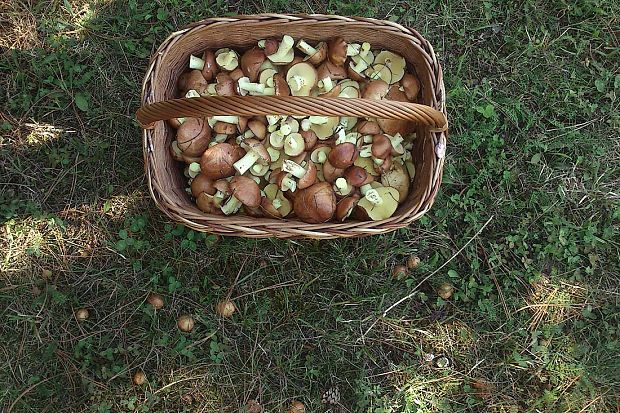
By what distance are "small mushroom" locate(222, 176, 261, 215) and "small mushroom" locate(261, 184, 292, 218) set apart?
51 millimetres

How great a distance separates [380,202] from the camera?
2.82m

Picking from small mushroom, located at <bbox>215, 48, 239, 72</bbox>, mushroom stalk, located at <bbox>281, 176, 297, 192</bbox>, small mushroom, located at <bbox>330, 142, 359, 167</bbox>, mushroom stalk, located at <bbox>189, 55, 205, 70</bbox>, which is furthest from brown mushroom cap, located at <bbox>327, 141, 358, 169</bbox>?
mushroom stalk, located at <bbox>189, 55, 205, 70</bbox>

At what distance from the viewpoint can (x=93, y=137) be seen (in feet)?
11.1

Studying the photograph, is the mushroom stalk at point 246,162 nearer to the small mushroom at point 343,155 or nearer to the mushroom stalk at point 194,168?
the mushroom stalk at point 194,168

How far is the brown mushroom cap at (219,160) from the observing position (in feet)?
9.10

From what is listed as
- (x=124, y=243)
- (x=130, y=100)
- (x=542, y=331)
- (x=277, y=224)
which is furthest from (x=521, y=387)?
(x=130, y=100)

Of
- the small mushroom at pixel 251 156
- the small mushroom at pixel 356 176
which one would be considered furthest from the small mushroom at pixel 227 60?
the small mushroom at pixel 356 176

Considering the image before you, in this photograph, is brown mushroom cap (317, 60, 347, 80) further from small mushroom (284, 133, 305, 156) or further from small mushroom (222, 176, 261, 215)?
small mushroom (222, 176, 261, 215)

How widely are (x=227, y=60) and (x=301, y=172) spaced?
720 millimetres

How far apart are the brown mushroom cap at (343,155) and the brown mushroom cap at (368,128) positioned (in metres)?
0.12

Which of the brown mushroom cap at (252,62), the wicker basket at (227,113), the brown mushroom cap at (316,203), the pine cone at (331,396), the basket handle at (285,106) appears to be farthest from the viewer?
the pine cone at (331,396)

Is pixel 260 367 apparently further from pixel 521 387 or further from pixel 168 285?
pixel 521 387

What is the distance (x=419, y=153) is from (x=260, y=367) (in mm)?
1472

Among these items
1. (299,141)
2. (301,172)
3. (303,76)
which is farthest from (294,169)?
(303,76)
